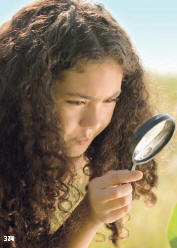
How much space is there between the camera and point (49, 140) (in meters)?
1.99

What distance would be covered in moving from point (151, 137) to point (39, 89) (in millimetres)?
496

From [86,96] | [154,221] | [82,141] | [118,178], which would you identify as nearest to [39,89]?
[86,96]

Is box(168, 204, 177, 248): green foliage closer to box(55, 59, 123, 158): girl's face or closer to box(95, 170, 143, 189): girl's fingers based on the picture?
box(55, 59, 123, 158): girl's face

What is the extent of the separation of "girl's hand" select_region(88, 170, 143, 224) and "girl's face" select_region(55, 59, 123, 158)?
0.95 feet

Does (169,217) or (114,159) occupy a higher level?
(114,159)

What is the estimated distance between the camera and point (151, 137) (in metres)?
1.89

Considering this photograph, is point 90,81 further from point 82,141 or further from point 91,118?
point 82,141

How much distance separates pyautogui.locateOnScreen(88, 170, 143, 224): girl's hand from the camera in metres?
1.72

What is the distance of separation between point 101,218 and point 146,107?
0.84 m

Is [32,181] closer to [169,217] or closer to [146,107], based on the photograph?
[146,107]

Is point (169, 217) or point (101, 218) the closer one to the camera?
point (101, 218)

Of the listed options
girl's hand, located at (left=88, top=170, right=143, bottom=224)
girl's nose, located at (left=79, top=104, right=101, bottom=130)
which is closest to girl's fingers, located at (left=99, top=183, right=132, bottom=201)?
girl's hand, located at (left=88, top=170, right=143, bottom=224)

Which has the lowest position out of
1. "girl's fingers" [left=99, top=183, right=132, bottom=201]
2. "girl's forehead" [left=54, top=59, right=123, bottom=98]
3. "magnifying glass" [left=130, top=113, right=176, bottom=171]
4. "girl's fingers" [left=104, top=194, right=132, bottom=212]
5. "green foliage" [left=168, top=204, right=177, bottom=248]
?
"green foliage" [left=168, top=204, right=177, bottom=248]

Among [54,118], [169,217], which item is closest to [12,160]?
[54,118]
